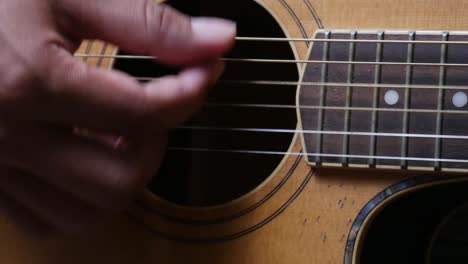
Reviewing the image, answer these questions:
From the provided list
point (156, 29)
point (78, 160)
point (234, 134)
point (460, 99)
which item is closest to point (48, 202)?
point (78, 160)

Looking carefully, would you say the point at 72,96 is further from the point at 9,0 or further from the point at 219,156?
the point at 219,156

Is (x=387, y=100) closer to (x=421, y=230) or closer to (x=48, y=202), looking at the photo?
(x=421, y=230)

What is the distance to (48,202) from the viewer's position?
2.26 ft

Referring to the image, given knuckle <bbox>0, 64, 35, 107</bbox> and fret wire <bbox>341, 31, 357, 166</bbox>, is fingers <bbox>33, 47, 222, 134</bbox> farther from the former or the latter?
fret wire <bbox>341, 31, 357, 166</bbox>

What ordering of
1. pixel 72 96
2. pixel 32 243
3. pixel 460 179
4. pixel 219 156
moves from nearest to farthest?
pixel 72 96
pixel 460 179
pixel 32 243
pixel 219 156

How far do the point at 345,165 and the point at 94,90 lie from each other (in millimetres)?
308

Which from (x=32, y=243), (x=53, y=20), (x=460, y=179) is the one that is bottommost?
(x=32, y=243)

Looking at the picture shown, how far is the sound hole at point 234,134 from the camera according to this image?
916 millimetres

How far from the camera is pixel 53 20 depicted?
23.9 inches

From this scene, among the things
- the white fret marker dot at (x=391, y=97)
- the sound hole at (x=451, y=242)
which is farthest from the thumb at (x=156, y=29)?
the sound hole at (x=451, y=242)

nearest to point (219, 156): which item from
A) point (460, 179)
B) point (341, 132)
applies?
point (341, 132)

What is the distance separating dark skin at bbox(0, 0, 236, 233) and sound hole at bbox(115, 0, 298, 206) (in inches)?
10.4

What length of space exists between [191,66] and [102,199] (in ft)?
0.56

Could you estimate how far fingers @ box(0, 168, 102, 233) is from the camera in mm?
688
